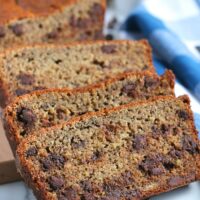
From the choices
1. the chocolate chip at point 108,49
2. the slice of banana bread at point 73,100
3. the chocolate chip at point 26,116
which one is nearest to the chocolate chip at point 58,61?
the chocolate chip at point 108,49

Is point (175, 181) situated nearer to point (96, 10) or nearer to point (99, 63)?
point (99, 63)

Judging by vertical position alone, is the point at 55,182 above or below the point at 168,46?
below

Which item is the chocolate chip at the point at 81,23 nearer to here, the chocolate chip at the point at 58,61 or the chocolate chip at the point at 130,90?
the chocolate chip at the point at 58,61

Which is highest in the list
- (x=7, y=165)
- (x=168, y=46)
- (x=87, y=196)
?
(x=168, y=46)

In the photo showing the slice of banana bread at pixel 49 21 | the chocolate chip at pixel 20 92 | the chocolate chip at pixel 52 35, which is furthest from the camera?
the chocolate chip at pixel 52 35

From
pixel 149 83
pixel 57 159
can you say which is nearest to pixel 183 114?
pixel 149 83

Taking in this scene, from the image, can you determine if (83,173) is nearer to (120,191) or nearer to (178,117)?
(120,191)
